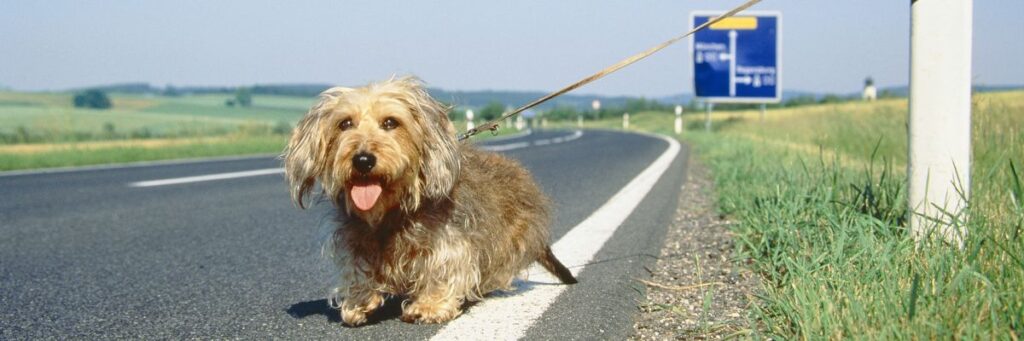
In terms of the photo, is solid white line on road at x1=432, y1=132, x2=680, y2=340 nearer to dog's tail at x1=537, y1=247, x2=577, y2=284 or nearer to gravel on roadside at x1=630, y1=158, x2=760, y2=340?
dog's tail at x1=537, y1=247, x2=577, y2=284

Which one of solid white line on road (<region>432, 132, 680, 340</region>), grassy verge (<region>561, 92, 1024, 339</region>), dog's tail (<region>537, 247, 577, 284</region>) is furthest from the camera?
dog's tail (<region>537, 247, 577, 284</region>)

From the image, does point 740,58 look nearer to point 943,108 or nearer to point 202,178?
point 202,178

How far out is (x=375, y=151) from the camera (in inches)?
120

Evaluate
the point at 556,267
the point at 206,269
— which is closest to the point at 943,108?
the point at 556,267

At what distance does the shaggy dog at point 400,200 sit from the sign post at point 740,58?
19.7m

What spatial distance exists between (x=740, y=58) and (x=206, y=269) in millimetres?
19951

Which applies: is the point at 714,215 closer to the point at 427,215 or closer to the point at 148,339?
the point at 427,215

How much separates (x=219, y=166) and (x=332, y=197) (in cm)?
→ 1232

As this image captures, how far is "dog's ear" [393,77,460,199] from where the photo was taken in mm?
3215

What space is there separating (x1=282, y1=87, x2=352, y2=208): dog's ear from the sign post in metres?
20.0

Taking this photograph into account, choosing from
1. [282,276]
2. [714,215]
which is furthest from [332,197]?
[714,215]

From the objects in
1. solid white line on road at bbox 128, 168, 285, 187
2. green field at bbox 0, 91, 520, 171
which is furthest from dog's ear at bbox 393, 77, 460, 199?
solid white line on road at bbox 128, 168, 285, 187

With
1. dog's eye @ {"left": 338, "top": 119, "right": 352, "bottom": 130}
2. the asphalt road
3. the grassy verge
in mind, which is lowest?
the asphalt road

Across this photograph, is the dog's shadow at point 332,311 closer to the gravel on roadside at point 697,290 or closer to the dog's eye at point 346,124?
the dog's eye at point 346,124
